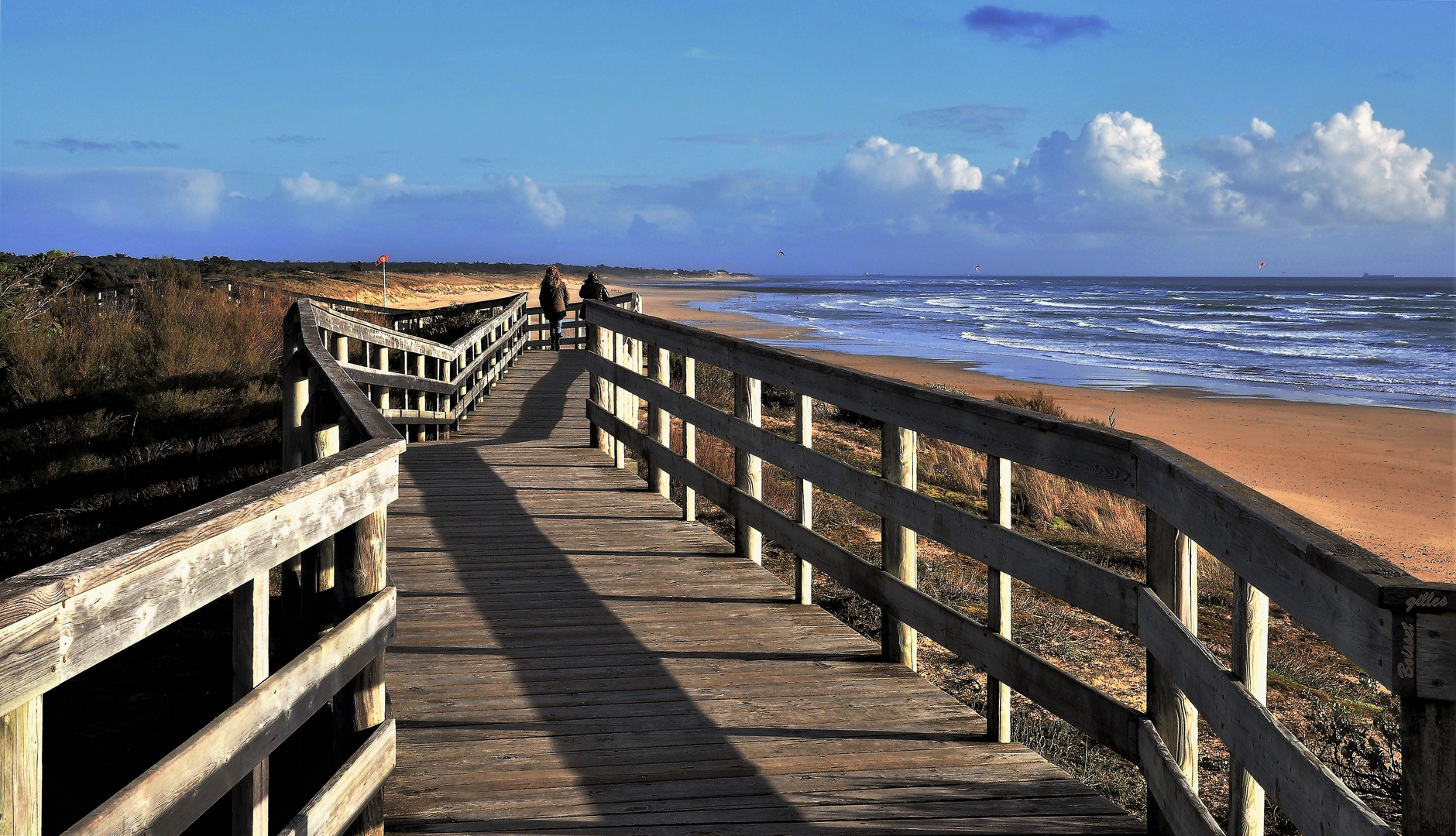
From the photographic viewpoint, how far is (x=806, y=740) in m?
3.84

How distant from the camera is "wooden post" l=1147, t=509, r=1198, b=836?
2.88 metres

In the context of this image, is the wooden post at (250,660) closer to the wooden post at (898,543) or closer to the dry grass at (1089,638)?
the wooden post at (898,543)

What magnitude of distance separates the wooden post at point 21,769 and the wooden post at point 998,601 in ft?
9.32

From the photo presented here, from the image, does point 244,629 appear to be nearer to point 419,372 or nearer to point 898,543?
point 898,543

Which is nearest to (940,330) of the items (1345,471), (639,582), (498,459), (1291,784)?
(1345,471)

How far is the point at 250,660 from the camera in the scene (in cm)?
233

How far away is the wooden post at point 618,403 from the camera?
30.0ft

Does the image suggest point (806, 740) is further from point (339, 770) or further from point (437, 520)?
point (437, 520)

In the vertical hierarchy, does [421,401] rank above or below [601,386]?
below

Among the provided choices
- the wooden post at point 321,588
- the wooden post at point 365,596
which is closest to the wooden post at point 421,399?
the wooden post at point 321,588

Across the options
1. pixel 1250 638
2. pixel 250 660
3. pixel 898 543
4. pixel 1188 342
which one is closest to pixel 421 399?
pixel 898 543

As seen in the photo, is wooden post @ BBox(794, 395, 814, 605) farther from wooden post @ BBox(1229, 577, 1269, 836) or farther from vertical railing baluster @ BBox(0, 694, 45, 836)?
vertical railing baluster @ BBox(0, 694, 45, 836)

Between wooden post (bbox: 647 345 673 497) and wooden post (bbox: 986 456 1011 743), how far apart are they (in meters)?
3.93

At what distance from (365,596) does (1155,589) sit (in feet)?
7.22
